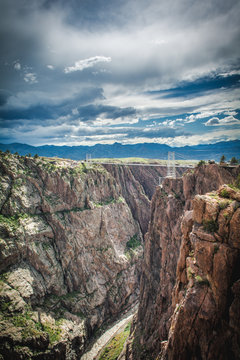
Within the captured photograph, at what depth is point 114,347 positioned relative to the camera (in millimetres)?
55562

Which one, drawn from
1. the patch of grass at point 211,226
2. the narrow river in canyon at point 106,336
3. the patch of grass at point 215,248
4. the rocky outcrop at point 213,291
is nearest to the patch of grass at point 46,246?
the narrow river in canyon at point 106,336

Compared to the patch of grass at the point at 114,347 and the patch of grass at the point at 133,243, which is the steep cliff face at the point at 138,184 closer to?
the patch of grass at the point at 133,243

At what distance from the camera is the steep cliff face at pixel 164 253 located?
36.5 meters

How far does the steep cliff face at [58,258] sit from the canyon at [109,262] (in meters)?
0.31

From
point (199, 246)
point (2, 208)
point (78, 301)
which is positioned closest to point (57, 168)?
point (2, 208)

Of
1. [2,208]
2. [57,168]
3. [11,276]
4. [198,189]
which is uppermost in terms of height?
[57,168]

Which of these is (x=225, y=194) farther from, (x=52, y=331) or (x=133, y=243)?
(x=133, y=243)

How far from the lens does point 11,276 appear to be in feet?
182

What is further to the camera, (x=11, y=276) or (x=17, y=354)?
(x=11, y=276)

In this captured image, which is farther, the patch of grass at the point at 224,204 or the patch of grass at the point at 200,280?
the patch of grass at the point at 224,204

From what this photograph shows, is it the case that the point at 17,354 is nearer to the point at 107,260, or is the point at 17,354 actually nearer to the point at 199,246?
the point at 107,260

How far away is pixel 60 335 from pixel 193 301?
52.0 metres

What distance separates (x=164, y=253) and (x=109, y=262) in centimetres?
4100

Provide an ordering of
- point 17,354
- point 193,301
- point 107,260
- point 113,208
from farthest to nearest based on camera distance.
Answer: point 113,208
point 107,260
point 17,354
point 193,301
